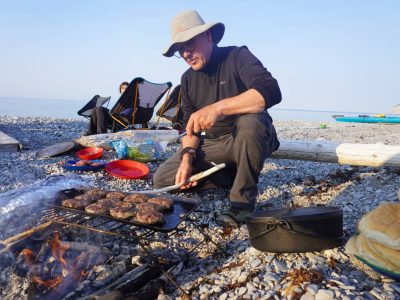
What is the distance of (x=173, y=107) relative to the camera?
454 inches

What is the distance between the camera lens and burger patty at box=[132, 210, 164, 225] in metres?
2.47

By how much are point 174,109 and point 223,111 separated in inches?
327

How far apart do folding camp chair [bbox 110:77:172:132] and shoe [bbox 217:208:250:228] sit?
6.53 meters

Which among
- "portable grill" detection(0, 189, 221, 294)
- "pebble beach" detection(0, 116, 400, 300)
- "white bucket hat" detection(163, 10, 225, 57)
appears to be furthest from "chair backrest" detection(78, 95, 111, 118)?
"portable grill" detection(0, 189, 221, 294)

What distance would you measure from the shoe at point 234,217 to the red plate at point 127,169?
2278mm

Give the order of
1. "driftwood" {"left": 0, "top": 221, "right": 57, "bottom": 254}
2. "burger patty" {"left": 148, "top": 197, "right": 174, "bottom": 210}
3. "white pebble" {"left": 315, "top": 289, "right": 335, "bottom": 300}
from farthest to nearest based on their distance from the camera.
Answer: "burger patty" {"left": 148, "top": 197, "right": 174, "bottom": 210} < "driftwood" {"left": 0, "top": 221, "right": 57, "bottom": 254} < "white pebble" {"left": 315, "top": 289, "right": 335, "bottom": 300}

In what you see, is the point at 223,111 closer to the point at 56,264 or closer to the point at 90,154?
the point at 56,264

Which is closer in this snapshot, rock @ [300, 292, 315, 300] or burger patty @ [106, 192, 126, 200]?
rock @ [300, 292, 315, 300]

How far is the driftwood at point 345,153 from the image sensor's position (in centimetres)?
534

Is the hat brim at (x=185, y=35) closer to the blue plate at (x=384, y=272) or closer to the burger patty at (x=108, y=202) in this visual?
the burger patty at (x=108, y=202)

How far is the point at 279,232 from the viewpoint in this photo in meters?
2.61

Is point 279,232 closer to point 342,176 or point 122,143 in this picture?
point 342,176

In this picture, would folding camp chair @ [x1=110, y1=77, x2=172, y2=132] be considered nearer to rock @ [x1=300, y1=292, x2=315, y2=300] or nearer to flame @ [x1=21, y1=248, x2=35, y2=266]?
flame @ [x1=21, y1=248, x2=35, y2=266]

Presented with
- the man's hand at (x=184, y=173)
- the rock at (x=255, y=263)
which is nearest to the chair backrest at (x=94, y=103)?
the man's hand at (x=184, y=173)
